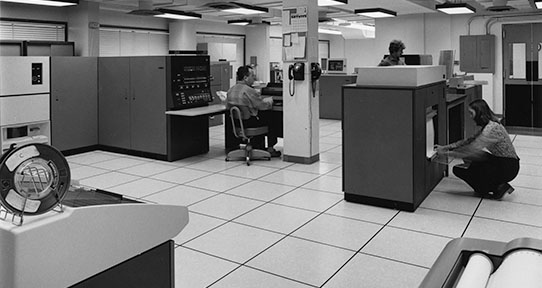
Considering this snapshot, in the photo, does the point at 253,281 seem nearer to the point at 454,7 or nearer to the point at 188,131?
the point at 188,131

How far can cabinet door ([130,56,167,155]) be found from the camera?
21.6ft

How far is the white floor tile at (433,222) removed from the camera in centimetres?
378

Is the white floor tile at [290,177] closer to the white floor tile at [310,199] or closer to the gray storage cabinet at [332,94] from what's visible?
the white floor tile at [310,199]

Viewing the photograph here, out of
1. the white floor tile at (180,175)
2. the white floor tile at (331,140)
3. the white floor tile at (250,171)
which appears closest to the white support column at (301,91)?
the white floor tile at (250,171)

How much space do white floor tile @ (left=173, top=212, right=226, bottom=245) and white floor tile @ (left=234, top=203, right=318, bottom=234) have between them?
21cm

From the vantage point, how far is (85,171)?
6078mm

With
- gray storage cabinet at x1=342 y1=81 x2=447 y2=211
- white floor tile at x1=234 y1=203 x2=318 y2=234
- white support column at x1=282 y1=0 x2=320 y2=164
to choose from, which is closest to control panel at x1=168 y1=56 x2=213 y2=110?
white support column at x1=282 y1=0 x2=320 y2=164

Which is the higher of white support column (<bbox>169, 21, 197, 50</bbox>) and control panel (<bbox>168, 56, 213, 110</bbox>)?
white support column (<bbox>169, 21, 197, 50</bbox>)

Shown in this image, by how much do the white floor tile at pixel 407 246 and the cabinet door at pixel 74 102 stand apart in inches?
204

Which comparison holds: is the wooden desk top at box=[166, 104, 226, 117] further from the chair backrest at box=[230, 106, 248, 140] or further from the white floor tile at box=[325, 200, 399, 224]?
the white floor tile at box=[325, 200, 399, 224]

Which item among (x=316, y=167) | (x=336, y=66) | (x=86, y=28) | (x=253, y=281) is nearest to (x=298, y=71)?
(x=316, y=167)

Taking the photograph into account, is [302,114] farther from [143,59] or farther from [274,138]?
[143,59]

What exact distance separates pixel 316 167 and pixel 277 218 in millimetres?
2204

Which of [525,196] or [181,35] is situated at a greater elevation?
[181,35]
